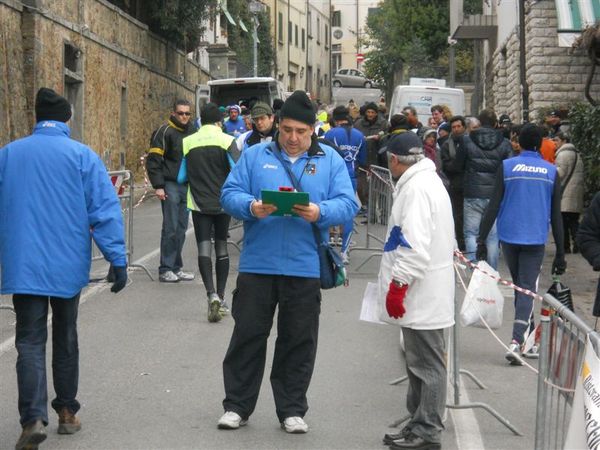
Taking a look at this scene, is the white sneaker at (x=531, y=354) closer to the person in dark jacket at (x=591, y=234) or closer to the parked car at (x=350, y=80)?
the person in dark jacket at (x=591, y=234)

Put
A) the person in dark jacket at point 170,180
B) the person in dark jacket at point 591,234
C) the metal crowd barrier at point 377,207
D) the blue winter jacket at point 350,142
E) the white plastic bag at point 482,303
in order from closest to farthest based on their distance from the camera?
the person in dark jacket at point 591,234
the white plastic bag at point 482,303
the person in dark jacket at point 170,180
the metal crowd barrier at point 377,207
the blue winter jacket at point 350,142

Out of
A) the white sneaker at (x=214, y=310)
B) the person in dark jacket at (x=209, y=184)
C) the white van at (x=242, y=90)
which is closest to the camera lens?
the white sneaker at (x=214, y=310)

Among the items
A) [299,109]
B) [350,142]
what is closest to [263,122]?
[299,109]

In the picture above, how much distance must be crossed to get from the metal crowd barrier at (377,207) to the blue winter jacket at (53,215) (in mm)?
8548

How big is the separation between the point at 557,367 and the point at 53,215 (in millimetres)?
2789

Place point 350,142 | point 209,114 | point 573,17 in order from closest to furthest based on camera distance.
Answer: point 209,114
point 350,142
point 573,17

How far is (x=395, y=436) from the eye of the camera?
6.91 metres

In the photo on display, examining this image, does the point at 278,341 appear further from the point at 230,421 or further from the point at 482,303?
the point at 482,303

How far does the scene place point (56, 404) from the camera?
696cm

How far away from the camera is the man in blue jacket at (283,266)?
22.9 ft

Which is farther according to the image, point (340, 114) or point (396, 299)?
point (340, 114)

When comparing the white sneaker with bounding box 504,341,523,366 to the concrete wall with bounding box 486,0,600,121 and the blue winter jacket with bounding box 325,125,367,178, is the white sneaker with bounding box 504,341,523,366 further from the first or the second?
the concrete wall with bounding box 486,0,600,121

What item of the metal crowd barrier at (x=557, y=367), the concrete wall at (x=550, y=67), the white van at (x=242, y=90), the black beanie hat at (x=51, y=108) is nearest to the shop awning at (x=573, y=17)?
the concrete wall at (x=550, y=67)

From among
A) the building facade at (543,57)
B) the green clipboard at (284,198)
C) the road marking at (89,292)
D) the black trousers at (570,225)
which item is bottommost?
the road marking at (89,292)
